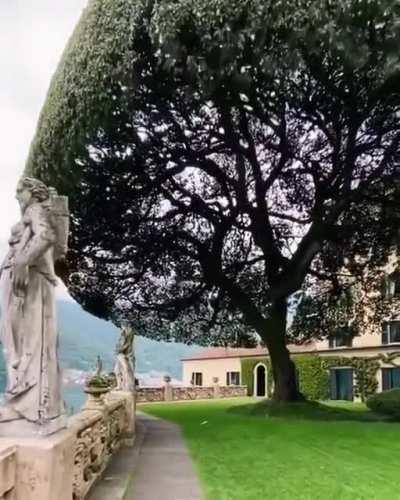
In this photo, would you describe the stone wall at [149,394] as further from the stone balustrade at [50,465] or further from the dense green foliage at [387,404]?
the stone balustrade at [50,465]

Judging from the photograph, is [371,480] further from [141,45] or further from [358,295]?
[358,295]

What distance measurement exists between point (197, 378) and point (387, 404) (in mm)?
34842

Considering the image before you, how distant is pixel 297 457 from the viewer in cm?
1116

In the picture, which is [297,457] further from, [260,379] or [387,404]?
[260,379]

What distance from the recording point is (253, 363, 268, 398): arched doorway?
4672 cm

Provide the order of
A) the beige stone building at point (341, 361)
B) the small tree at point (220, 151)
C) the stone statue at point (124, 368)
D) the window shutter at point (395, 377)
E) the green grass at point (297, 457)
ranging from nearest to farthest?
the green grass at point (297, 457) < the small tree at point (220, 151) < the stone statue at point (124, 368) < the window shutter at point (395, 377) < the beige stone building at point (341, 361)

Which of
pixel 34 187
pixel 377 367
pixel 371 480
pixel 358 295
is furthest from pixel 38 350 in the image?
pixel 377 367

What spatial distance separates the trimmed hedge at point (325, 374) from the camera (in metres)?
36.8

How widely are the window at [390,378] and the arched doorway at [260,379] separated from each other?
11869 millimetres

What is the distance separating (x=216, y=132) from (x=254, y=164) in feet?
6.55

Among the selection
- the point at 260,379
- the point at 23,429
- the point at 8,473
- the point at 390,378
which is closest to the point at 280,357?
the point at 390,378

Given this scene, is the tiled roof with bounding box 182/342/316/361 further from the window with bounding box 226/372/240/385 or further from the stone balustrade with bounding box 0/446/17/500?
the stone balustrade with bounding box 0/446/17/500

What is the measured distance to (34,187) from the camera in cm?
534

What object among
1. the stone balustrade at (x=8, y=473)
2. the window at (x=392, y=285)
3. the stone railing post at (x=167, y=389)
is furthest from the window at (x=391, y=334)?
the stone balustrade at (x=8, y=473)
